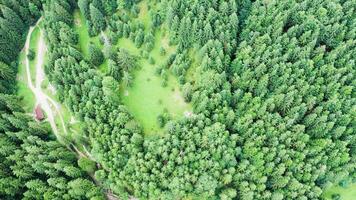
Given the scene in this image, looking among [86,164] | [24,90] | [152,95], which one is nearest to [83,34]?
[24,90]

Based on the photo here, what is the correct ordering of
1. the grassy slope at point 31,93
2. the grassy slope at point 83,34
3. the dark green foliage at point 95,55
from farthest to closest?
the grassy slope at point 83,34 → the grassy slope at point 31,93 → the dark green foliage at point 95,55

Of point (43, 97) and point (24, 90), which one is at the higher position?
point (24, 90)

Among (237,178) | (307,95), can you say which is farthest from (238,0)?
(237,178)

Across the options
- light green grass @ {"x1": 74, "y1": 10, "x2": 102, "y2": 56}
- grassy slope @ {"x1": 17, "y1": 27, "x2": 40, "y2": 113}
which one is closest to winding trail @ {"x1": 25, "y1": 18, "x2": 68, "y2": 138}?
grassy slope @ {"x1": 17, "y1": 27, "x2": 40, "y2": 113}

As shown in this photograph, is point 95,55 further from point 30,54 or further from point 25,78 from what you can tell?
point 25,78

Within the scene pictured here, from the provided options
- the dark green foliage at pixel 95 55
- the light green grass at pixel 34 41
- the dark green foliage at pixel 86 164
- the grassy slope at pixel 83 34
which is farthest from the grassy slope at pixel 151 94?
the light green grass at pixel 34 41

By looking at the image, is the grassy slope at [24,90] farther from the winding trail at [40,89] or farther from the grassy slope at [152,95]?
the grassy slope at [152,95]

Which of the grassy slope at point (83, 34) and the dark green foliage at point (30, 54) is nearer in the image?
the grassy slope at point (83, 34)
